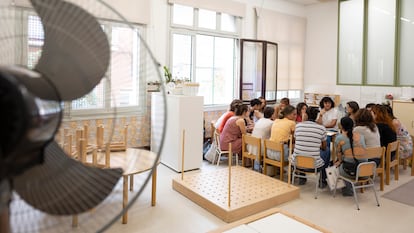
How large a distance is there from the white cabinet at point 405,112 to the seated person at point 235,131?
3069 millimetres

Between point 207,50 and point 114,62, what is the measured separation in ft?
18.1

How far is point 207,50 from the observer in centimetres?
623

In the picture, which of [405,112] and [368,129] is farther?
[405,112]

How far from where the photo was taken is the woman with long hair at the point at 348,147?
340cm

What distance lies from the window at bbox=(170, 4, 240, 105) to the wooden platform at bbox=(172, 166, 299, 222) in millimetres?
2181

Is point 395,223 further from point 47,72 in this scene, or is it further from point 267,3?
point 267,3

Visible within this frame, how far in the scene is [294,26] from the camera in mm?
7570

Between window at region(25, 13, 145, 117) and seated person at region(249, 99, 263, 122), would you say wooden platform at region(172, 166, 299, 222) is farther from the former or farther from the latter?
window at region(25, 13, 145, 117)

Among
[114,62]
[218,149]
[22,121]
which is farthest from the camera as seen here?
[218,149]

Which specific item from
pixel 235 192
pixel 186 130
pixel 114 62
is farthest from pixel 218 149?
pixel 114 62

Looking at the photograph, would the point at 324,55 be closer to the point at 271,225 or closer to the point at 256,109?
the point at 256,109

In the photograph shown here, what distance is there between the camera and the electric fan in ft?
2.23

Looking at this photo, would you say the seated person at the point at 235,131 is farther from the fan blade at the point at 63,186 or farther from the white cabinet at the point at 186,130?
the fan blade at the point at 63,186

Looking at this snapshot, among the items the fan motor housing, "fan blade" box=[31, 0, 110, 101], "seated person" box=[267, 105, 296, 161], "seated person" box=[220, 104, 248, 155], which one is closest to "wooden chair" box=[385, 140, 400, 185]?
"seated person" box=[267, 105, 296, 161]
